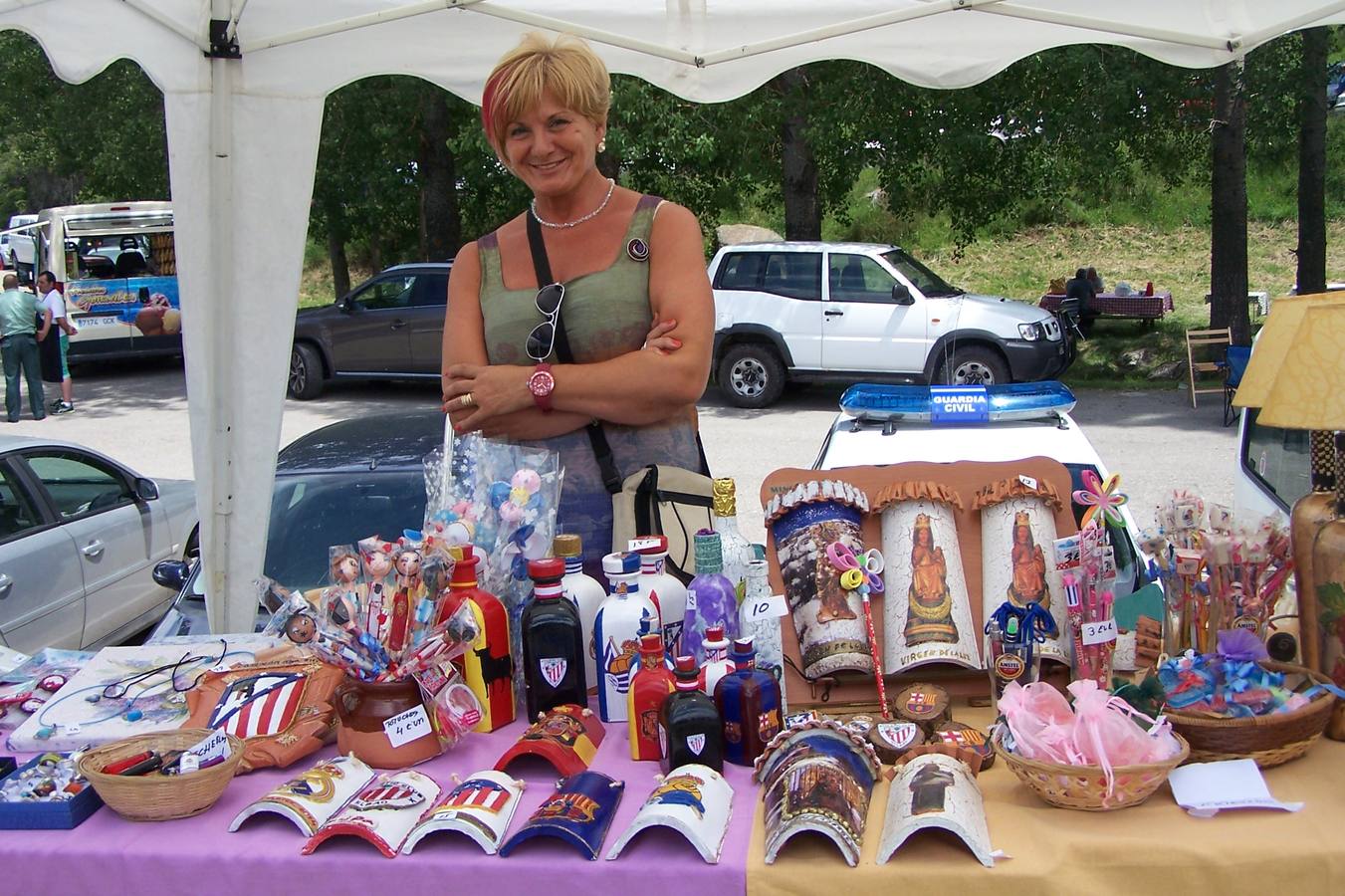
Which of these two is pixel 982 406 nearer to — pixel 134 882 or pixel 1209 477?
pixel 134 882

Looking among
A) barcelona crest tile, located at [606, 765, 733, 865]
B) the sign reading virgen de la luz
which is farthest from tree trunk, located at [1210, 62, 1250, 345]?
barcelona crest tile, located at [606, 765, 733, 865]

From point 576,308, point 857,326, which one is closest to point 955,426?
point 576,308

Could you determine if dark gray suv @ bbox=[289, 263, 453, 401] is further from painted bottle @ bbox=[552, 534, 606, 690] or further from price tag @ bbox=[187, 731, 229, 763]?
price tag @ bbox=[187, 731, 229, 763]

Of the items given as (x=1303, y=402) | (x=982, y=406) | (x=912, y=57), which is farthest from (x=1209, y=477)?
(x=1303, y=402)

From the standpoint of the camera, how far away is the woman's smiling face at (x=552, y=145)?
2549 mm

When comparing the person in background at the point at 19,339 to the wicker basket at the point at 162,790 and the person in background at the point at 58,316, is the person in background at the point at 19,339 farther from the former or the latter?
the wicker basket at the point at 162,790

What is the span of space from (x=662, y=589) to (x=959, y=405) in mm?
2554

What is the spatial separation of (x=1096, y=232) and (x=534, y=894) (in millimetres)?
21954

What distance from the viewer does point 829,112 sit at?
1295 centimetres

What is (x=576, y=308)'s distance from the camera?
267cm

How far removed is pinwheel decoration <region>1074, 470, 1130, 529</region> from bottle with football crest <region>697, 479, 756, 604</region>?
691 mm

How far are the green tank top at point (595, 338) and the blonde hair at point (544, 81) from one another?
29 cm

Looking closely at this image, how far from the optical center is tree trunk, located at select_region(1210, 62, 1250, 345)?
1259 cm

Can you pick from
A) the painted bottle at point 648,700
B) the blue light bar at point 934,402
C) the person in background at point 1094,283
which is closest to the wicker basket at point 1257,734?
the painted bottle at point 648,700
